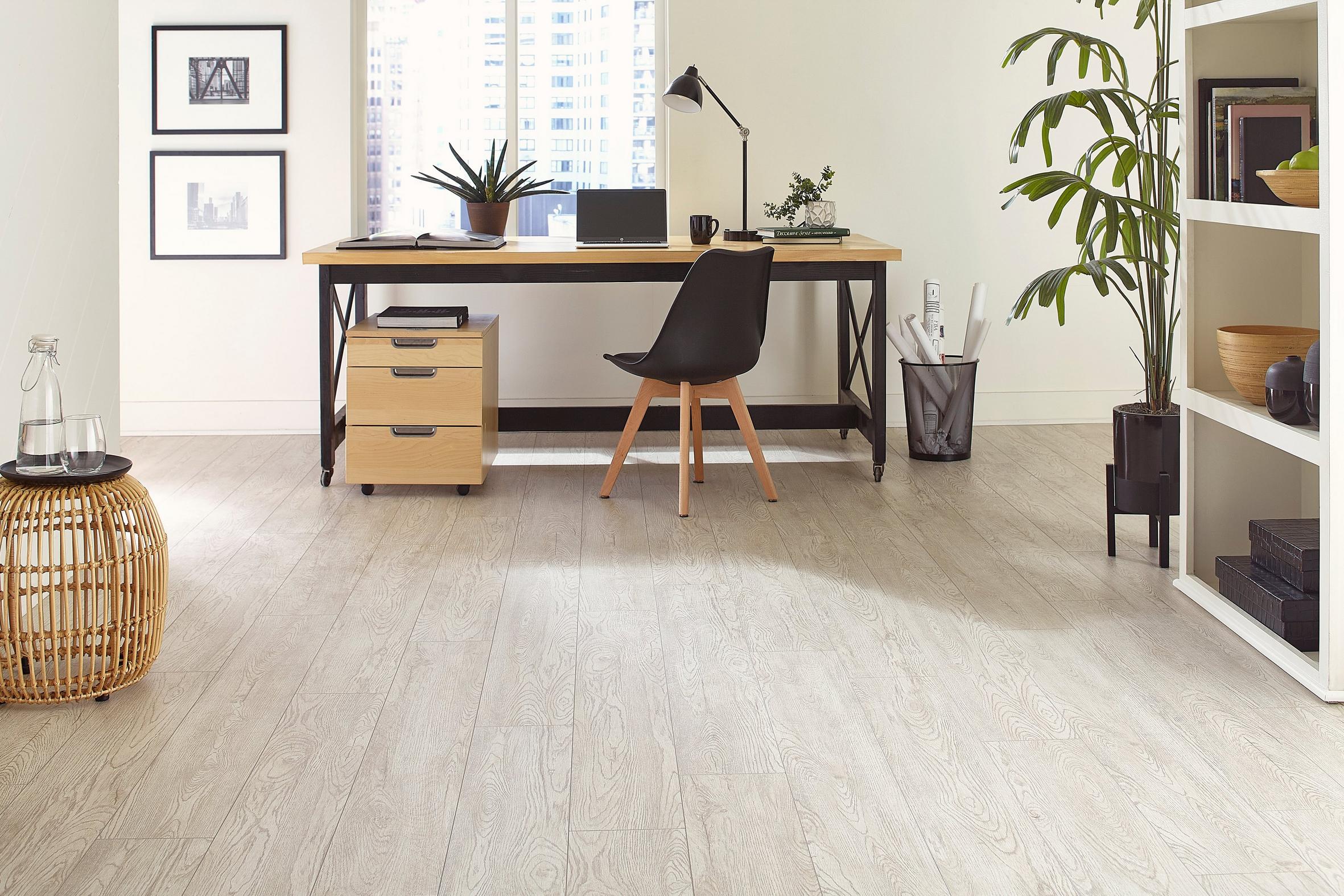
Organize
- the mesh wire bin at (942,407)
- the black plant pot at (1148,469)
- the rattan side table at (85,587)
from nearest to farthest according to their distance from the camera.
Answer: the rattan side table at (85,587) → the black plant pot at (1148,469) → the mesh wire bin at (942,407)

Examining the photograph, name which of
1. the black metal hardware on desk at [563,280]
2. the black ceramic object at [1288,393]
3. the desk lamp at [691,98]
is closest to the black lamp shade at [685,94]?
the desk lamp at [691,98]

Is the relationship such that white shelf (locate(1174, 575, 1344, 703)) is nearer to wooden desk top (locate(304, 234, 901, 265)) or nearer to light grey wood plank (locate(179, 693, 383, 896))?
wooden desk top (locate(304, 234, 901, 265))

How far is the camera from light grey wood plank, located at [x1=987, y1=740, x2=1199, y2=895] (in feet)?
5.46

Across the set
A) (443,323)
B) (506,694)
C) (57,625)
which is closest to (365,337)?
(443,323)

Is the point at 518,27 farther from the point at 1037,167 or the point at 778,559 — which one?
the point at 778,559

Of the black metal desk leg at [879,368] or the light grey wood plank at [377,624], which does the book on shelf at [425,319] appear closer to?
the light grey wood plank at [377,624]

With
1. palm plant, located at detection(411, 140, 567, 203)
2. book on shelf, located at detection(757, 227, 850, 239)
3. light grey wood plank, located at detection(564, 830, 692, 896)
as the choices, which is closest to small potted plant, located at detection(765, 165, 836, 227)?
book on shelf, located at detection(757, 227, 850, 239)

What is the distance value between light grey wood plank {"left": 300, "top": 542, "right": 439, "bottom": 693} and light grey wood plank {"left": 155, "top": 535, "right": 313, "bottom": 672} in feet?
0.65

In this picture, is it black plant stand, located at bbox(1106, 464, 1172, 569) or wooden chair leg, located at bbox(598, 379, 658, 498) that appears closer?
black plant stand, located at bbox(1106, 464, 1172, 569)

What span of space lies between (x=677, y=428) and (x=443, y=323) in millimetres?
1279

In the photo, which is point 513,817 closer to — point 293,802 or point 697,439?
point 293,802

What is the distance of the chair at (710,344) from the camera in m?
3.62

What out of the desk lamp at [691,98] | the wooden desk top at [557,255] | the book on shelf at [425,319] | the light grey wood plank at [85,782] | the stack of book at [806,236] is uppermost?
the desk lamp at [691,98]

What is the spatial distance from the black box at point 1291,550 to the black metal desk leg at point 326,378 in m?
2.69
